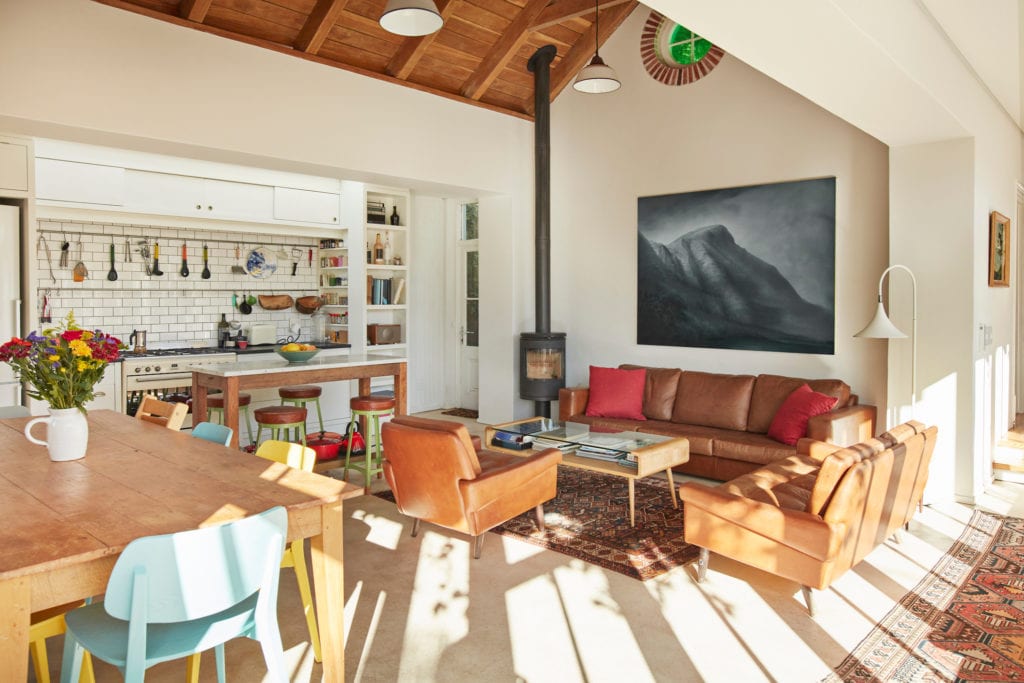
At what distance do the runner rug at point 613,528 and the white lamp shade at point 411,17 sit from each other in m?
3.14

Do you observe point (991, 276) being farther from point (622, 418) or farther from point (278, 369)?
point (278, 369)

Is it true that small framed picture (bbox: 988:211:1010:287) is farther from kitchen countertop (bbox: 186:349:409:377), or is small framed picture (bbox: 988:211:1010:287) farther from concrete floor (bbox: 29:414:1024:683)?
kitchen countertop (bbox: 186:349:409:377)

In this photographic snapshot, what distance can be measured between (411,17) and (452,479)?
9.14 feet

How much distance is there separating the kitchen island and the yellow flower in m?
1.95

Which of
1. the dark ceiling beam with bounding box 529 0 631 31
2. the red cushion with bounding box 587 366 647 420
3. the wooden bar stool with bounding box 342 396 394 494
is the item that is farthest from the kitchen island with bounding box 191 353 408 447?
the dark ceiling beam with bounding box 529 0 631 31

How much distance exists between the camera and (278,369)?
17.0 ft

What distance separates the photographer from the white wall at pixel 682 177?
5.74 meters

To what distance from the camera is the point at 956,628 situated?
314 centimetres

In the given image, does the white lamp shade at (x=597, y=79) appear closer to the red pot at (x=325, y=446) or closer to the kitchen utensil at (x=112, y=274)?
the red pot at (x=325, y=446)

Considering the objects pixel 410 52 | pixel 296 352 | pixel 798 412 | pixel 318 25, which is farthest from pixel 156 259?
pixel 798 412

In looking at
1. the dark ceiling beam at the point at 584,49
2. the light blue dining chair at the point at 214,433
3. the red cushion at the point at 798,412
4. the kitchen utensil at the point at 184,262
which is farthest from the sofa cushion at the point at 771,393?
the kitchen utensil at the point at 184,262

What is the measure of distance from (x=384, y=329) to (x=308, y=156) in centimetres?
266

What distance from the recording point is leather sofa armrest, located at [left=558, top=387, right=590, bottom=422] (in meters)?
6.70

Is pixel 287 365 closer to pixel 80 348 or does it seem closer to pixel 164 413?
pixel 164 413
